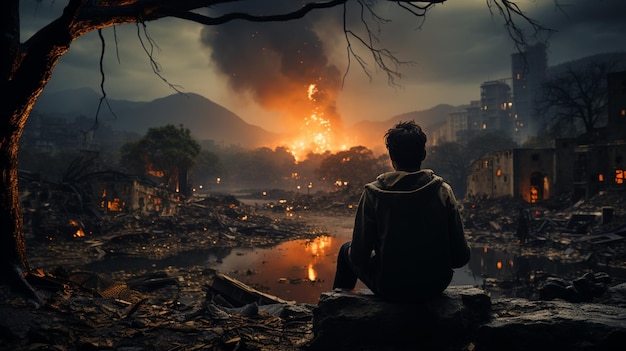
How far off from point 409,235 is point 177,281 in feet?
26.9

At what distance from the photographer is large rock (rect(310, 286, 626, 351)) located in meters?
2.53

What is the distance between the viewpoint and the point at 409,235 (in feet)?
8.13

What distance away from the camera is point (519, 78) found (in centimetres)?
13962

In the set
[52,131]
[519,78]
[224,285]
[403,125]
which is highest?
[519,78]

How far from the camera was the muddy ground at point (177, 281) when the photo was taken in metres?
3.24

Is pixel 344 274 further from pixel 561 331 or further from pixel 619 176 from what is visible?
pixel 619 176

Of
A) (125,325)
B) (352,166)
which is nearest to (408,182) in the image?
(125,325)

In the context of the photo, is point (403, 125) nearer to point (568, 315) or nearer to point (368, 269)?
point (368, 269)

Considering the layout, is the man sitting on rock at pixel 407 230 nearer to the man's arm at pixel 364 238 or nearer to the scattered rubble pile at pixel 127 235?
the man's arm at pixel 364 238

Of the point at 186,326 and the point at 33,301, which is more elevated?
the point at 33,301

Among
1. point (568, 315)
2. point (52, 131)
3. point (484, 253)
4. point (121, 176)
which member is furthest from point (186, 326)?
point (52, 131)

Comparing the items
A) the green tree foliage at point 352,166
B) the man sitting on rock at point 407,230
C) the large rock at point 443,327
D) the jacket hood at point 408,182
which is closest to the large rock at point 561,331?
the large rock at point 443,327

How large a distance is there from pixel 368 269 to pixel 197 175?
7962cm

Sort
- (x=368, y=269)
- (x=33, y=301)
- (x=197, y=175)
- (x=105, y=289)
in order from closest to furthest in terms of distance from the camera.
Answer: (x=368, y=269)
(x=33, y=301)
(x=105, y=289)
(x=197, y=175)
